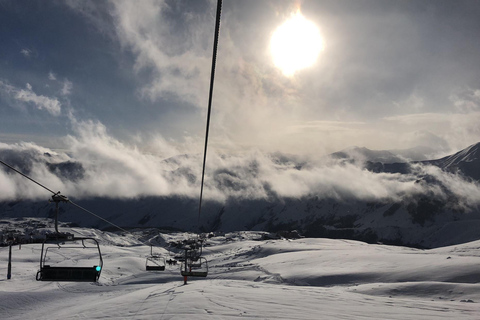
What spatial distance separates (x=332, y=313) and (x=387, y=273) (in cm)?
2567

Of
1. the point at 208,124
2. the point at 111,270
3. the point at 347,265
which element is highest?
the point at 208,124

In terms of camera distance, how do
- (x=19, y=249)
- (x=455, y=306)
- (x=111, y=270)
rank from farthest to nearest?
(x=19, y=249)
(x=111, y=270)
(x=455, y=306)

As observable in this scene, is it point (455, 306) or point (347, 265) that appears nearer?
point (455, 306)

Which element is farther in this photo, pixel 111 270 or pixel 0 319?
pixel 111 270

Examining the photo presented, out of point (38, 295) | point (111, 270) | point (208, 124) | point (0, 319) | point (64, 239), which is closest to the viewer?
point (208, 124)

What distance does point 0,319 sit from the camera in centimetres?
2856

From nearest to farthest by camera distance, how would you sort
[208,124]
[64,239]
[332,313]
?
[208,124]
[64,239]
[332,313]

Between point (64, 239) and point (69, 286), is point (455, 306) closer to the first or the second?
point (64, 239)

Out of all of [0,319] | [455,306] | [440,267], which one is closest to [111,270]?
[0,319]

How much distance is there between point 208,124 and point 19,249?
111943 millimetres

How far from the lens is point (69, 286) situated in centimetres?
4628

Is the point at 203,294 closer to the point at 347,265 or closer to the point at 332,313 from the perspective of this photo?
the point at 332,313

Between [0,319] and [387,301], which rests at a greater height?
[387,301]

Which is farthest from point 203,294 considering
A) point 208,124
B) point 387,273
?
point 387,273
